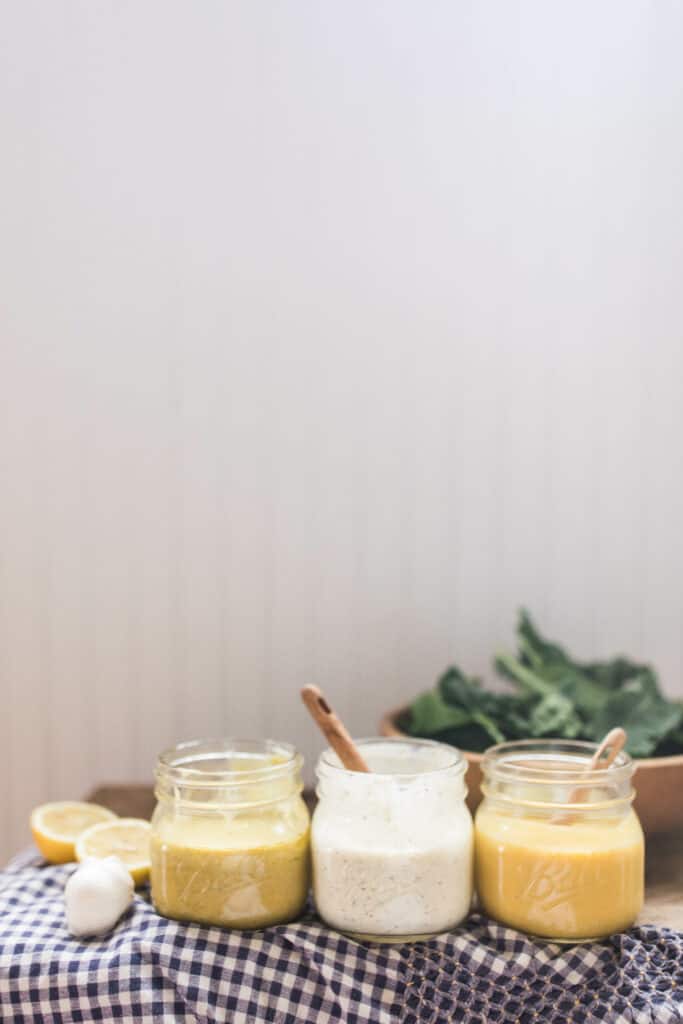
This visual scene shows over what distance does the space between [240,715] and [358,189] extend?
28.6 inches

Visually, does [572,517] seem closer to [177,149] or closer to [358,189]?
[358,189]

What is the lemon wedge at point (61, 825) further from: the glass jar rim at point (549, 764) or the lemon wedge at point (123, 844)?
the glass jar rim at point (549, 764)

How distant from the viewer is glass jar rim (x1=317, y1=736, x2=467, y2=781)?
0.82 meters

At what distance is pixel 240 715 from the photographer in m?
1.31

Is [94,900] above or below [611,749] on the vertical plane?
below

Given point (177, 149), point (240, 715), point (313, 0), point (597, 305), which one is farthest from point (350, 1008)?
point (313, 0)

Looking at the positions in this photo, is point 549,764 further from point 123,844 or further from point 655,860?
point 123,844

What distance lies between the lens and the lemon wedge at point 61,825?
978mm

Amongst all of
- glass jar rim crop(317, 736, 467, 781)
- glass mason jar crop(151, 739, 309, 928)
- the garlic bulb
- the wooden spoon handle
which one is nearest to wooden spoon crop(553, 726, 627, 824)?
the wooden spoon handle


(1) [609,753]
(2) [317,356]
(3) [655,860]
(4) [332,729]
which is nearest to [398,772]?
(4) [332,729]

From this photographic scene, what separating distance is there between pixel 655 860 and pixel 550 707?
191 millimetres

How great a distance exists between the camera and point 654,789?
96cm

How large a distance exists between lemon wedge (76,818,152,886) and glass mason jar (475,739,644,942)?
0.32m

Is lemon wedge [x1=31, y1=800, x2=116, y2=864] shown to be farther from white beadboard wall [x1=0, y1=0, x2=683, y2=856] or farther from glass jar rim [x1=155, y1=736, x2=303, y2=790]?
white beadboard wall [x1=0, y1=0, x2=683, y2=856]
